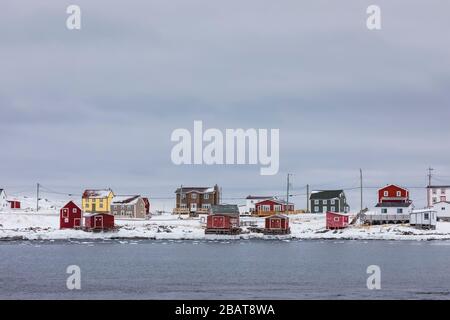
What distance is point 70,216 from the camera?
10956 centimetres

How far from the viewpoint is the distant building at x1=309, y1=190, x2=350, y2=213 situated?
13962cm

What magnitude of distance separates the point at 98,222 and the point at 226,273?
5761cm

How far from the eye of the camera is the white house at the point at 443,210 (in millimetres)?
118188

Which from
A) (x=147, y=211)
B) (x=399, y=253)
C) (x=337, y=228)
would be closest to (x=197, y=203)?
(x=147, y=211)

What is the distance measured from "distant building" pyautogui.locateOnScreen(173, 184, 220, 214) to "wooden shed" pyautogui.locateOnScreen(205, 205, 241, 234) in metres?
31.1

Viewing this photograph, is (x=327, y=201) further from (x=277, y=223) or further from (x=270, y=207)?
(x=277, y=223)

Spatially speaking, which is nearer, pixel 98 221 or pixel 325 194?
pixel 98 221

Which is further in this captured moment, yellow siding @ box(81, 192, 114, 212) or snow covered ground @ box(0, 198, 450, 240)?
yellow siding @ box(81, 192, 114, 212)

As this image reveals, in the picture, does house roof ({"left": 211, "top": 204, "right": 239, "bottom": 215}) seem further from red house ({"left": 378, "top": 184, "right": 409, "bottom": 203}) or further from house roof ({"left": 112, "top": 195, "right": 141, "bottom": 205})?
house roof ({"left": 112, "top": 195, "right": 141, "bottom": 205})

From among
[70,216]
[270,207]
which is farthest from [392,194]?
[70,216]

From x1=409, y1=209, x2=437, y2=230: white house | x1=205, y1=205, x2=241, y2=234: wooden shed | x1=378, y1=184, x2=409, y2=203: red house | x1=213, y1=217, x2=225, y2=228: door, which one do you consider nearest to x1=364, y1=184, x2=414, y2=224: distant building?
x1=378, y1=184, x2=409, y2=203: red house

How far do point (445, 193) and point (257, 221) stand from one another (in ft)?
131

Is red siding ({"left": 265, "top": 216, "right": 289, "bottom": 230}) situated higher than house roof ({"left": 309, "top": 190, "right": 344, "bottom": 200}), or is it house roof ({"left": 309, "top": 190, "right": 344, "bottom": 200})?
house roof ({"left": 309, "top": 190, "right": 344, "bottom": 200})
